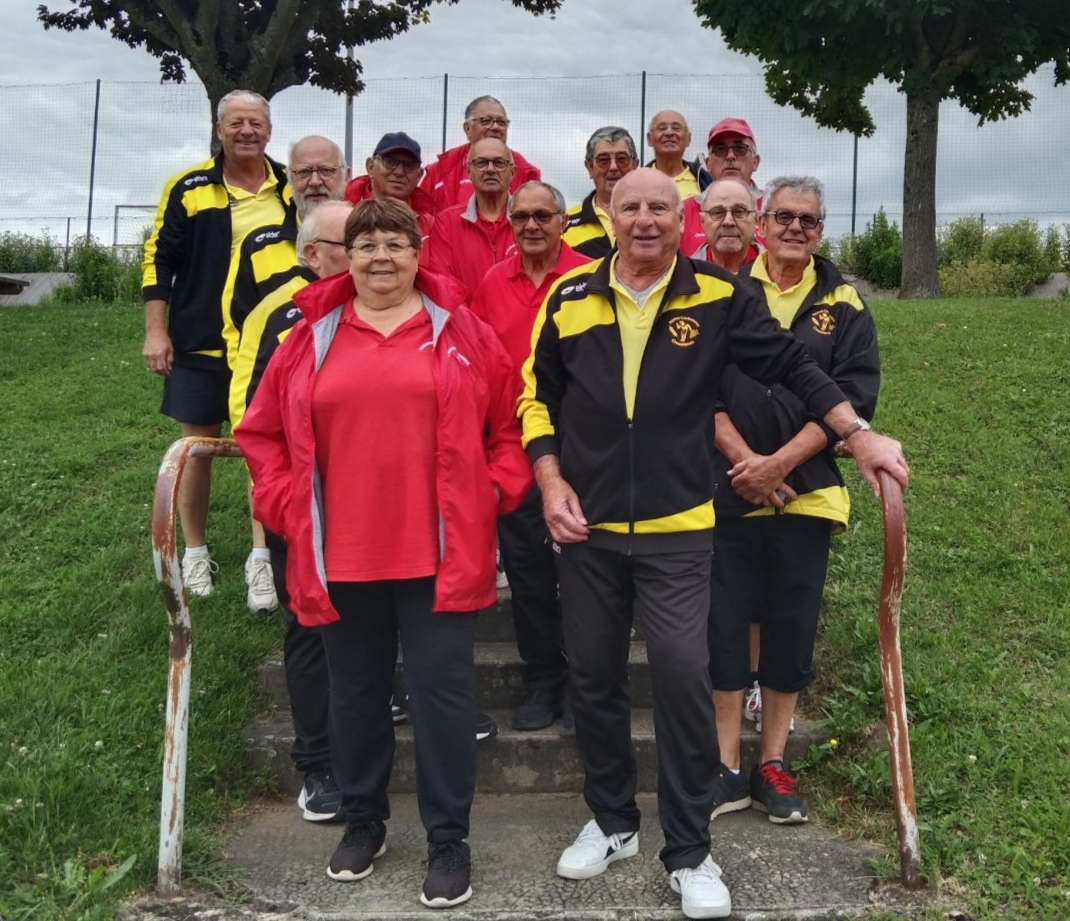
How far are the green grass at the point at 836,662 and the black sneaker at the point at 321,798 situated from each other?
0.24 meters

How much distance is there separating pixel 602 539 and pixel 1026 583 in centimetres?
251

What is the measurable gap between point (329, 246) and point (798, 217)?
150cm

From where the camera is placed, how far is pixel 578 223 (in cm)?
471

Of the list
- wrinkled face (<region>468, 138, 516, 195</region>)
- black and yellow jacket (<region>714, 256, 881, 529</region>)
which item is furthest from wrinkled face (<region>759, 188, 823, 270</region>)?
wrinkled face (<region>468, 138, 516, 195</region>)

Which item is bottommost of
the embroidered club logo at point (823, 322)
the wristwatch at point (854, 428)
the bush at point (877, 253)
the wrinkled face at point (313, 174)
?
the wristwatch at point (854, 428)

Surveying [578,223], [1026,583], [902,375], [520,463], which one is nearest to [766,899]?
[520,463]

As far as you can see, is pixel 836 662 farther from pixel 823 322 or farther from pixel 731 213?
pixel 731 213

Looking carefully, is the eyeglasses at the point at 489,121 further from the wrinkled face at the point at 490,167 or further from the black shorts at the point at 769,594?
the black shorts at the point at 769,594

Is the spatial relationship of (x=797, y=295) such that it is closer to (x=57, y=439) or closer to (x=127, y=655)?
(x=127, y=655)

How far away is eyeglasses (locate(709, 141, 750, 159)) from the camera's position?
15.5ft

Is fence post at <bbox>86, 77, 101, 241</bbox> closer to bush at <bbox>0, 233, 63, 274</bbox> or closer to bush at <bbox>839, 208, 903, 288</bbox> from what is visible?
bush at <bbox>0, 233, 63, 274</bbox>

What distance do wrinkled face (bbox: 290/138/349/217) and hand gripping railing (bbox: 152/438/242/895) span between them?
1422mm

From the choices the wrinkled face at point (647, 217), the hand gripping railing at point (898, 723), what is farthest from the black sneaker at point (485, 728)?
the wrinkled face at point (647, 217)

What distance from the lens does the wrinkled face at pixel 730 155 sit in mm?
4730
